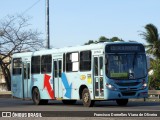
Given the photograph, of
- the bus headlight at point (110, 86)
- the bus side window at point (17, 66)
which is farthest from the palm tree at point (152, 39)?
the bus headlight at point (110, 86)

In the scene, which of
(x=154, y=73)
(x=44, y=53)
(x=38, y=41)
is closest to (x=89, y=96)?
(x=44, y=53)

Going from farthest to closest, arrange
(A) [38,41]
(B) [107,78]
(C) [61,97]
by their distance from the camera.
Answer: (A) [38,41] < (C) [61,97] < (B) [107,78]

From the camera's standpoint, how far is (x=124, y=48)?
2420 cm

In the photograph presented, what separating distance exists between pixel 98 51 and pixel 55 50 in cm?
397

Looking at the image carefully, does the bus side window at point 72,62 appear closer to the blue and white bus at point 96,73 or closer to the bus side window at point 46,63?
the blue and white bus at point 96,73

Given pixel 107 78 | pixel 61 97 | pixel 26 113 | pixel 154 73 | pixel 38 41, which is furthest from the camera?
pixel 38 41

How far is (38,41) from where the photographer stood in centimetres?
5872

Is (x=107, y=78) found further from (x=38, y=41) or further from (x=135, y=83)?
(x=38, y=41)

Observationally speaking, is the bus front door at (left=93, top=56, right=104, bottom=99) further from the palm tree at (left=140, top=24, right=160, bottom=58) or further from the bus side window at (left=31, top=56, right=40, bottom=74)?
the palm tree at (left=140, top=24, right=160, bottom=58)

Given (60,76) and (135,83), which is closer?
(135,83)

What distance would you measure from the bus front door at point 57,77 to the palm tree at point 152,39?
25.5 meters

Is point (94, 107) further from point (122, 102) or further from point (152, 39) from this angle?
point (152, 39)

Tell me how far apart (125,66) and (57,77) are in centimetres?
458

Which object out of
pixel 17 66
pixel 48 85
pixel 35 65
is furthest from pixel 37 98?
pixel 17 66
